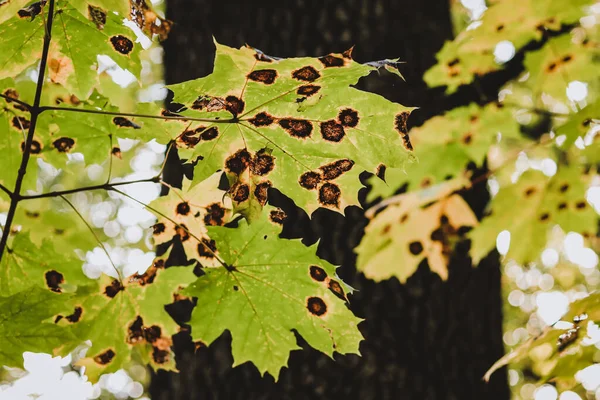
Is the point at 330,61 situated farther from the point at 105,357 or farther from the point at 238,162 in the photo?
the point at 105,357

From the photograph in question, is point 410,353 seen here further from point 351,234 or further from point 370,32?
point 370,32

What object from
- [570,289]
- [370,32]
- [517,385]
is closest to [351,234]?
[370,32]

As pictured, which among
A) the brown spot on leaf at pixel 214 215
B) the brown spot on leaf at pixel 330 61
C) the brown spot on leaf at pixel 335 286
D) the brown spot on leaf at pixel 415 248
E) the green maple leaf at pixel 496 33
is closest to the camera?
the brown spot on leaf at pixel 330 61

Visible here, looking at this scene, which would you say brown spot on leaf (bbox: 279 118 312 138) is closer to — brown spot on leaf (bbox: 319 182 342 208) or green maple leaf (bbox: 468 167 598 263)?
brown spot on leaf (bbox: 319 182 342 208)

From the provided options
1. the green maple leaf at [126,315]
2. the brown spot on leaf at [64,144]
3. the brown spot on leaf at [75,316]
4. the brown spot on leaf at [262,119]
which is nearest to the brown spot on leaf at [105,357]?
the green maple leaf at [126,315]

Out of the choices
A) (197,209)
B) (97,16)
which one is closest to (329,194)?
(197,209)

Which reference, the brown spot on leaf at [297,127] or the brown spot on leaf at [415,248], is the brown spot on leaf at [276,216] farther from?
the brown spot on leaf at [415,248]
